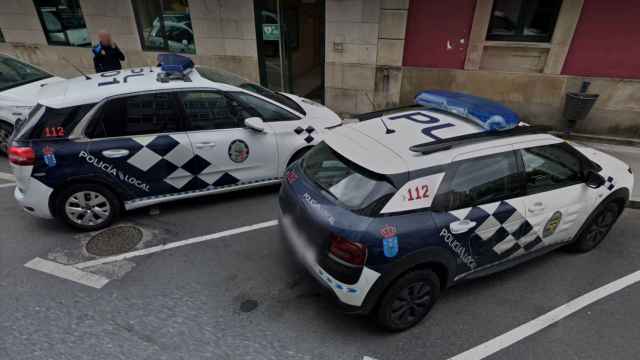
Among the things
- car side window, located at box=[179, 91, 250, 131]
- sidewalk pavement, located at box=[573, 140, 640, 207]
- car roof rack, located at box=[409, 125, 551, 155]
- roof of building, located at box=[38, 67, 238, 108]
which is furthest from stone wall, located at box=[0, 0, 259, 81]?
sidewalk pavement, located at box=[573, 140, 640, 207]

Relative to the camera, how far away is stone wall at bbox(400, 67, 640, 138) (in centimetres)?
672

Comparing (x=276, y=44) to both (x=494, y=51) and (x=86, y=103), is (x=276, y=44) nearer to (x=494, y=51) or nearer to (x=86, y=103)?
(x=494, y=51)

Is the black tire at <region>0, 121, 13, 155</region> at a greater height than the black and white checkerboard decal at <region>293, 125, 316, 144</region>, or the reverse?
the black and white checkerboard decal at <region>293, 125, 316, 144</region>

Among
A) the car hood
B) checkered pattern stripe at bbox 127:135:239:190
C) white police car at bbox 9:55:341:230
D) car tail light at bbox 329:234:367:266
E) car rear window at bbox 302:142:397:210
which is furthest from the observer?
the car hood

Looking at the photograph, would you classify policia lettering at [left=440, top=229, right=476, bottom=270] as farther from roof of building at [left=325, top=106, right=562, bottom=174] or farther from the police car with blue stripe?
roof of building at [left=325, top=106, right=562, bottom=174]

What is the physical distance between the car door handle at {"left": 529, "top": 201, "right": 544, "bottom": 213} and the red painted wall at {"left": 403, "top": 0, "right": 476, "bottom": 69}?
16.8 feet

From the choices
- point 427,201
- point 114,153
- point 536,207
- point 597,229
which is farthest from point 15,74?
point 597,229

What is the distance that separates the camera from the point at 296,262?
10.1 feet

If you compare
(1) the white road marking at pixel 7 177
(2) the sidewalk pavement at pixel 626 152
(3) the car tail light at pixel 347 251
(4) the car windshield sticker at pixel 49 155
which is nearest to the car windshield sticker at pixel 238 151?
(4) the car windshield sticker at pixel 49 155

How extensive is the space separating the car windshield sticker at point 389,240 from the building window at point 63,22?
36.2ft

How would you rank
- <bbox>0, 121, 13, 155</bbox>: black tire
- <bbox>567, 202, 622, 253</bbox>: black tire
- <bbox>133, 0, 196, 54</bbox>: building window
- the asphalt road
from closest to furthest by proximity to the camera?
the asphalt road
<bbox>567, 202, 622, 253</bbox>: black tire
<bbox>0, 121, 13, 155</bbox>: black tire
<bbox>133, 0, 196, 54</bbox>: building window

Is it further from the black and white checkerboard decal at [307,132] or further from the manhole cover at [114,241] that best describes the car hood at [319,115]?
the manhole cover at [114,241]

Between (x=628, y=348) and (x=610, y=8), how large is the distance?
615 cm

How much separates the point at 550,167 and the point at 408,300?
1.83 meters
